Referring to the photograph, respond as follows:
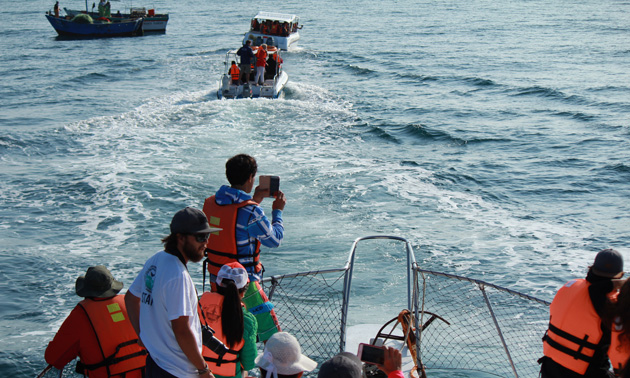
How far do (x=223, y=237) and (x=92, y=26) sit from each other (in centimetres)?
3745

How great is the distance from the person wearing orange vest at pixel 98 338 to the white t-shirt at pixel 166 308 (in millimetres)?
677

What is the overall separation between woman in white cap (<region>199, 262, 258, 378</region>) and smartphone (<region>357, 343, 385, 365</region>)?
26.5 inches

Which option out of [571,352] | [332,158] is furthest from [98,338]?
[332,158]

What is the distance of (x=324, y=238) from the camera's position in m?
9.98

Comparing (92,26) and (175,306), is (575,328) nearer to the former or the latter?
(175,306)

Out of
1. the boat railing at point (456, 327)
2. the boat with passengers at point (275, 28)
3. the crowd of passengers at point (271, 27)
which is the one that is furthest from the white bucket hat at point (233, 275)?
the crowd of passengers at point (271, 27)

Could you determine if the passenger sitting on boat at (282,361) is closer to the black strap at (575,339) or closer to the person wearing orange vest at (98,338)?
the person wearing orange vest at (98,338)

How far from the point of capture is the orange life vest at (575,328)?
3.29 m

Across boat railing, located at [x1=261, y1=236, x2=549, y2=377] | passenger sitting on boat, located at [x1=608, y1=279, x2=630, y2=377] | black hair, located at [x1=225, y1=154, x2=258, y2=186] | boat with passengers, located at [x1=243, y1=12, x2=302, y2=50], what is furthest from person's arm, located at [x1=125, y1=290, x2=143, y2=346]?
boat with passengers, located at [x1=243, y1=12, x2=302, y2=50]

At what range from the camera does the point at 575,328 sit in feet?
11.0

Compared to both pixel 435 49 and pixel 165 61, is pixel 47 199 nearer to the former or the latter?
pixel 165 61

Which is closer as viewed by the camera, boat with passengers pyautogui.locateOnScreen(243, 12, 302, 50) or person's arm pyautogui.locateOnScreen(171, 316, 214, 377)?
person's arm pyautogui.locateOnScreen(171, 316, 214, 377)

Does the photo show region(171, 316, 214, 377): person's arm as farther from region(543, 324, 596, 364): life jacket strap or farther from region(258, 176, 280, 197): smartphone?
region(543, 324, 596, 364): life jacket strap

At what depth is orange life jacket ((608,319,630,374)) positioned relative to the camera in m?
3.07
